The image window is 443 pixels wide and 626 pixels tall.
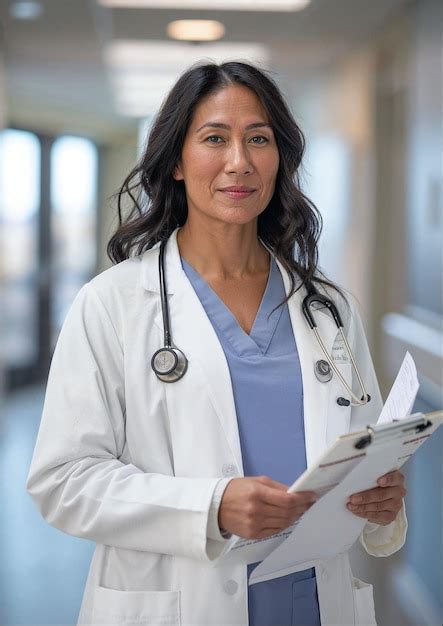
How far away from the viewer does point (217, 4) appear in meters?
4.55

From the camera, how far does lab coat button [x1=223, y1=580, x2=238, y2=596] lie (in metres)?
1.30

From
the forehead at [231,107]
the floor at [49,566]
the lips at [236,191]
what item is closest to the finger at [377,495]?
the lips at [236,191]

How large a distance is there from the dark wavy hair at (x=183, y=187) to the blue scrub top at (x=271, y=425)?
5.4 inches

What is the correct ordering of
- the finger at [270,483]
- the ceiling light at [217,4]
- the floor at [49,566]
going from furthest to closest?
the ceiling light at [217,4] → the floor at [49,566] → the finger at [270,483]

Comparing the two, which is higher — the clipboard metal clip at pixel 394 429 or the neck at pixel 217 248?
the neck at pixel 217 248

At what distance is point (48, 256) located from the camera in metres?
7.79

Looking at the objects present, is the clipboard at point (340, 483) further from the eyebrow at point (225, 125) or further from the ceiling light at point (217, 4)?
the ceiling light at point (217, 4)

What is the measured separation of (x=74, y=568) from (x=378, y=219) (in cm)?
301

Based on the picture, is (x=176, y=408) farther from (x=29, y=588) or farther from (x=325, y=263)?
(x=325, y=263)

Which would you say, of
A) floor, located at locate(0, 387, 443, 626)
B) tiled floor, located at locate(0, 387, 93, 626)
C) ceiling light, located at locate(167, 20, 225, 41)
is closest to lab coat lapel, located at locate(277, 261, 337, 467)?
floor, located at locate(0, 387, 443, 626)

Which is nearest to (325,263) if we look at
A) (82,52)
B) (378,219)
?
(378,219)

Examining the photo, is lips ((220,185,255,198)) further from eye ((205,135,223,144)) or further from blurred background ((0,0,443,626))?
blurred background ((0,0,443,626))

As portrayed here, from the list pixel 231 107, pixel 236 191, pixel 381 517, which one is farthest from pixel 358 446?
pixel 231 107

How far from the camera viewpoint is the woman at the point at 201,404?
1257 mm
